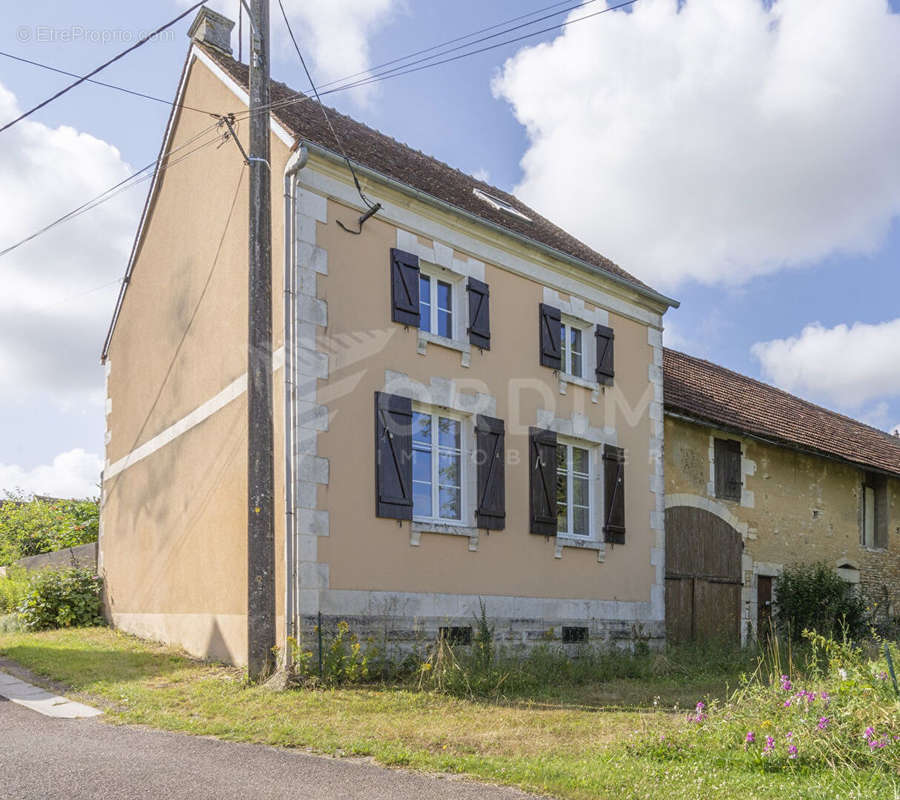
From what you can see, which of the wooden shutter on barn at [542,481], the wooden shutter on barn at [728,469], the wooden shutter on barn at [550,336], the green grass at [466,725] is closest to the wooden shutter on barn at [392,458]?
the green grass at [466,725]

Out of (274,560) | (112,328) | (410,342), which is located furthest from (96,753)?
(112,328)

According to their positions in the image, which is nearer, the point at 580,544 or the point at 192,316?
the point at 192,316

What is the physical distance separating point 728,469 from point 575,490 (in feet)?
13.5

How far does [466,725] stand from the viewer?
8016mm

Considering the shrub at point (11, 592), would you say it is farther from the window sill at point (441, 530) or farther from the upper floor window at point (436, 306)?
the upper floor window at point (436, 306)

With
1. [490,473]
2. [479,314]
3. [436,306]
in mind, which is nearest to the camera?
[490,473]

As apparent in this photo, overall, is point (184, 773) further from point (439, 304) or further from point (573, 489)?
point (573, 489)

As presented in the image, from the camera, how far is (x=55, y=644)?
12148 mm

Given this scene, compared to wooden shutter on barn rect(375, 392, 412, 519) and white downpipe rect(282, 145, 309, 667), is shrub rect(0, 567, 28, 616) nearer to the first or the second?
white downpipe rect(282, 145, 309, 667)

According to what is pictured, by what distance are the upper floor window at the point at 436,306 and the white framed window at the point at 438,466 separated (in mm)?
1144

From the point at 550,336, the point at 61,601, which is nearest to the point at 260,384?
the point at 550,336

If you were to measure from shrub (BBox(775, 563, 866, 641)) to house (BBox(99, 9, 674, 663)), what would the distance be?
135 inches

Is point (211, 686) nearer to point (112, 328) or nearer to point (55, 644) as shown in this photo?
point (55, 644)

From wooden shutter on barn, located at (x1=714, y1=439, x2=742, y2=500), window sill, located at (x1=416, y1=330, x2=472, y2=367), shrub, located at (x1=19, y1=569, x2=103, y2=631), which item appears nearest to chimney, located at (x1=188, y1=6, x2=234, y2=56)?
window sill, located at (x1=416, y1=330, x2=472, y2=367)
